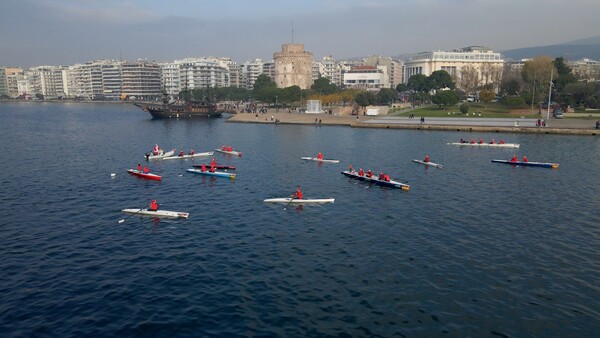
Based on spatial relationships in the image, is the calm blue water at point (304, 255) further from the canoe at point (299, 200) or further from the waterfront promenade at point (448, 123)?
the waterfront promenade at point (448, 123)

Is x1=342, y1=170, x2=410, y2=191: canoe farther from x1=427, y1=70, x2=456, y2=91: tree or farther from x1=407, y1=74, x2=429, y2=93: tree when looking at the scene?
x1=407, y1=74, x2=429, y2=93: tree

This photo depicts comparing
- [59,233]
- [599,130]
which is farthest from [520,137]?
[59,233]

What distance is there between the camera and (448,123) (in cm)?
10644

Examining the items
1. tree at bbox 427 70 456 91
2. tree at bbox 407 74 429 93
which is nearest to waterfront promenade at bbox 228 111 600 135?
tree at bbox 427 70 456 91

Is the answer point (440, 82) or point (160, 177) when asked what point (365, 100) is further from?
point (160, 177)

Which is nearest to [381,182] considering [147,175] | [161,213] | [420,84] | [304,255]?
[304,255]

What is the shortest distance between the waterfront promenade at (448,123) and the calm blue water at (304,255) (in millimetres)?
36574

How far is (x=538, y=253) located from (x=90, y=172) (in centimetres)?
5202

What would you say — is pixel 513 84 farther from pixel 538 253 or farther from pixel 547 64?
pixel 538 253

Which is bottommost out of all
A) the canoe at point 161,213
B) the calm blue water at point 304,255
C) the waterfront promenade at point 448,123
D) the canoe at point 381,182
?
the calm blue water at point 304,255

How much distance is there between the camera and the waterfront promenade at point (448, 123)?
92.1 metres

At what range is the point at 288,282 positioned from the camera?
26562 millimetres

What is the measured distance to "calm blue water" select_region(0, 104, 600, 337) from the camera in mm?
22562

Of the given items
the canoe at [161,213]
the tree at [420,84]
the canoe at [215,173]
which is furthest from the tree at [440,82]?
the canoe at [161,213]
